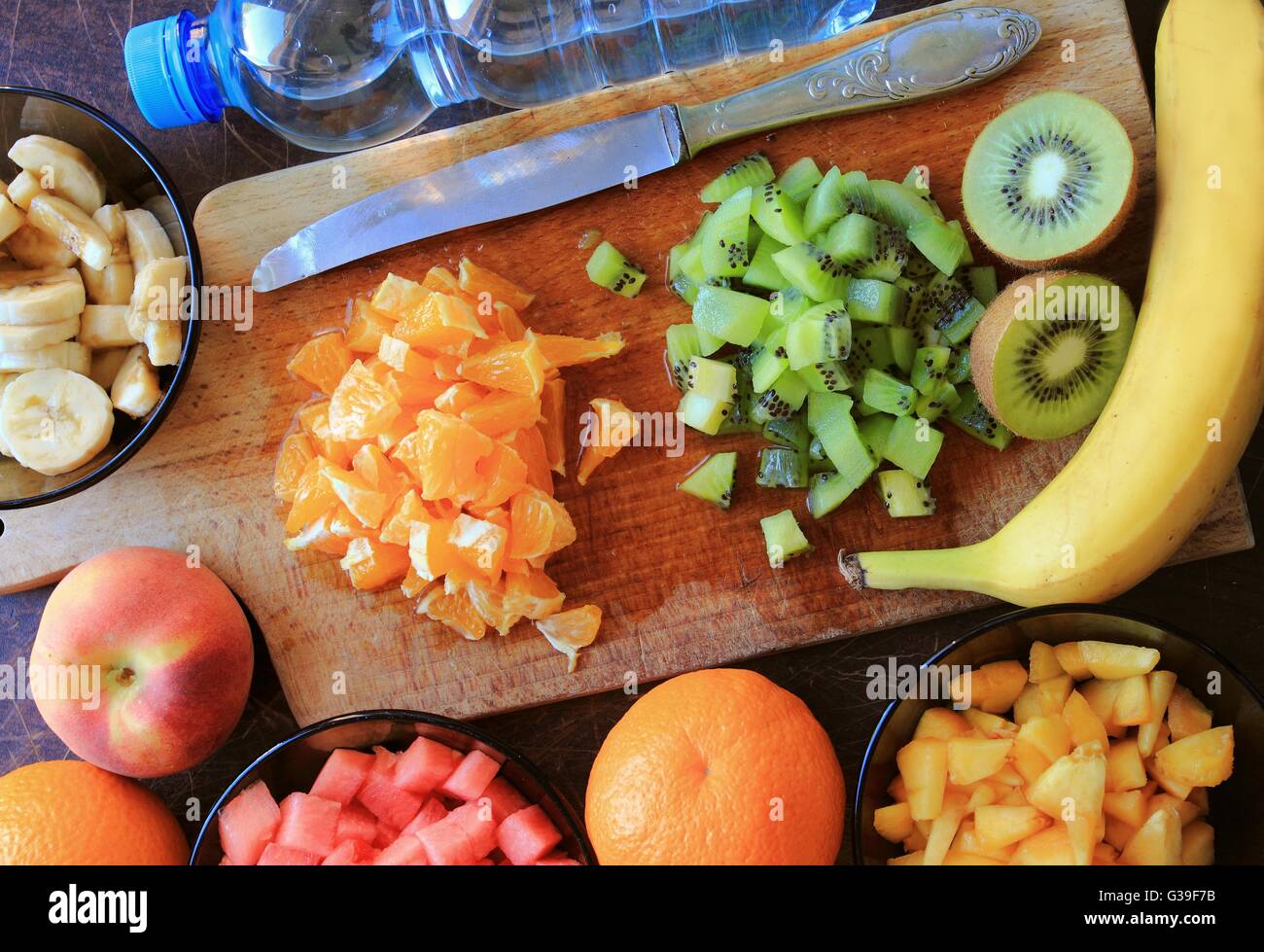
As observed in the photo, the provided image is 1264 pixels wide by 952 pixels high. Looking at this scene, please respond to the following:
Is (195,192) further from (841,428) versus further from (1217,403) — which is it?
(1217,403)

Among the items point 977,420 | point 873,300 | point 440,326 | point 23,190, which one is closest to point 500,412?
point 440,326

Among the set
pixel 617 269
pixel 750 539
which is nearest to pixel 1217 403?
pixel 750 539

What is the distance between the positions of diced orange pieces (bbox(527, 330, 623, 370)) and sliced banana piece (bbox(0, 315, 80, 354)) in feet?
3.56

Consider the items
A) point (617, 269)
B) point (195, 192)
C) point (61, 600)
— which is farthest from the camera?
point (195, 192)

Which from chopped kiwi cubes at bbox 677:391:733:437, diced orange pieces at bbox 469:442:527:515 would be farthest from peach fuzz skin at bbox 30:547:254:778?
chopped kiwi cubes at bbox 677:391:733:437

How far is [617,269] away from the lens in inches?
103

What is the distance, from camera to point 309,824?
2.35 metres

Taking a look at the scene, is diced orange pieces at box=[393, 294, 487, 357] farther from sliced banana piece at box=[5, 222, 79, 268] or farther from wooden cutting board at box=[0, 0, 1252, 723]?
sliced banana piece at box=[5, 222, 79, 268]

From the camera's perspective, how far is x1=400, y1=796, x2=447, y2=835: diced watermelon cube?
2406 millimetres

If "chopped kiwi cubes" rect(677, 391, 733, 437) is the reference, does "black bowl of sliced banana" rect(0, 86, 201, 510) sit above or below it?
above

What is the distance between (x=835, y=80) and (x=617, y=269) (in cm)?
69

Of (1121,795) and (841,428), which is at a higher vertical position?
(841,428)

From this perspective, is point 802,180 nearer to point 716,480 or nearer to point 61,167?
point 716,480

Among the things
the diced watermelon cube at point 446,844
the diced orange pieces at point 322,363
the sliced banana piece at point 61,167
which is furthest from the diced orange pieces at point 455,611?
the sliced banana piece at point 61,167
